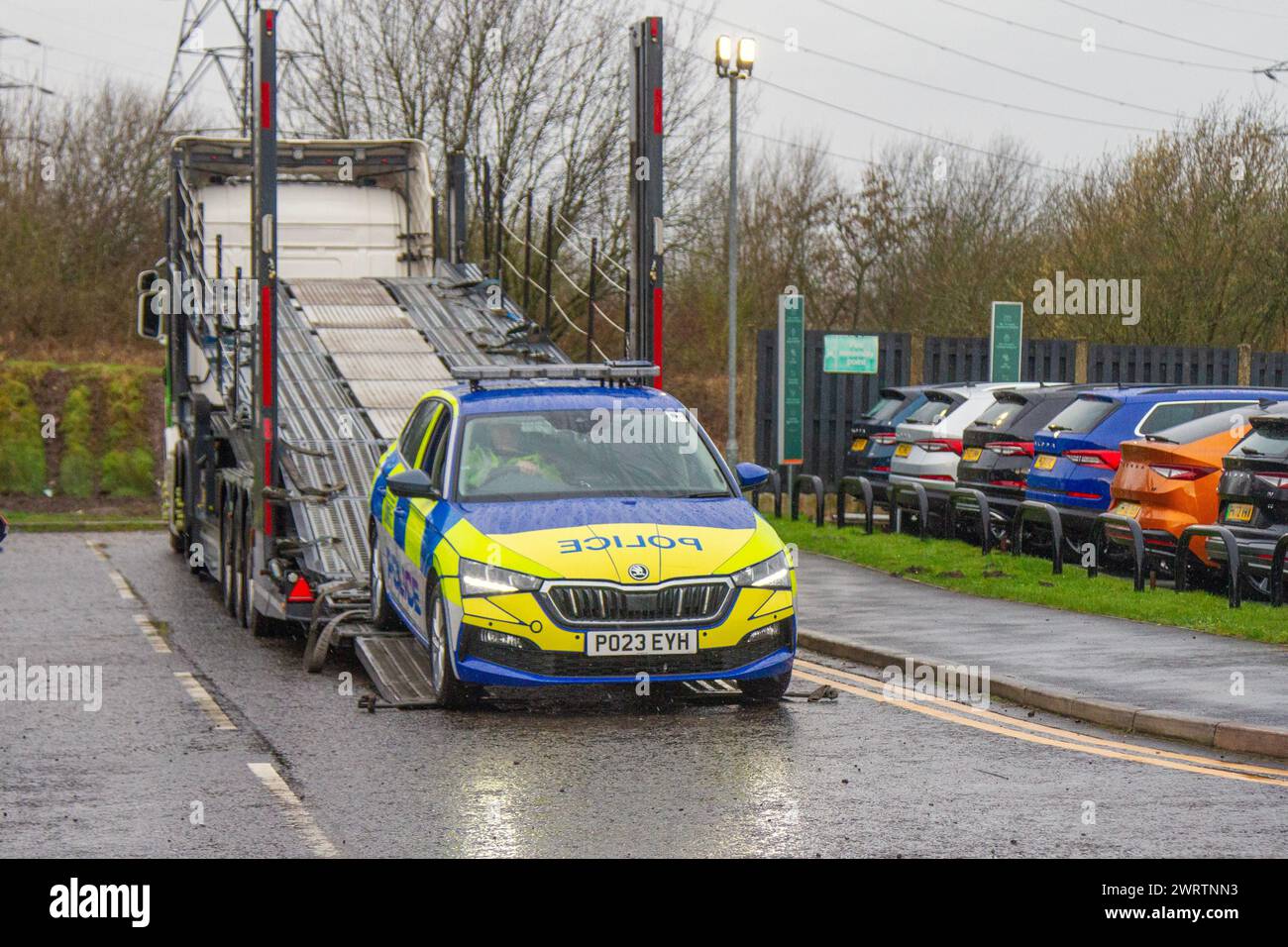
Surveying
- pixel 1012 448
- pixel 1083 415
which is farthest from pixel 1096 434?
pixel 1012 448

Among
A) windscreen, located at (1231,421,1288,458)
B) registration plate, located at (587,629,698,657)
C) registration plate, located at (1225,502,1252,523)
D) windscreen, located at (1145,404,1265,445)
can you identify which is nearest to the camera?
registration plate, located at (587,629,698,657)

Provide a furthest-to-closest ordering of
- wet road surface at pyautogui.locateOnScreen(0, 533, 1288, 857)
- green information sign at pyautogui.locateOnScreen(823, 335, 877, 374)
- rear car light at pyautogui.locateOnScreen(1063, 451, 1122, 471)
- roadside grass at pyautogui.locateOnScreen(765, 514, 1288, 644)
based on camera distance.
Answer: green information sign at pyautogui.locateOnScreen(823, 335, 877, 374) → rear car light at pyautogui.locateOnScreen(1063, 451, 1122, 471) → roadside grass at pyautogui.locateOnScreen(765, 514, 1288, 644) → wet road surface at pyautogui.locateOnScreen(0, 533, 1288, 857)

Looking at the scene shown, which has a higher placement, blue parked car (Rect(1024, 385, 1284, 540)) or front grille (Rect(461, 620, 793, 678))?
blue parked car (Rect(1024, 385, 1284, 540))

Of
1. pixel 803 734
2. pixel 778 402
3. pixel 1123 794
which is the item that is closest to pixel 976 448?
pixel 778 402

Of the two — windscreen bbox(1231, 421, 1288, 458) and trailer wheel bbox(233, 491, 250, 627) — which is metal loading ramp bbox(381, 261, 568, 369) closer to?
trailer wheel bbox(233, 491, 250, 627)

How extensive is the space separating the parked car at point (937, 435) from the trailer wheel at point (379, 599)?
9910mm

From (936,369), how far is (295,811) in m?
21.3

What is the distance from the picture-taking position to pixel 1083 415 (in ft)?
57.6

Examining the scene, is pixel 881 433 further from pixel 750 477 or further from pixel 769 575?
pixel 769 575

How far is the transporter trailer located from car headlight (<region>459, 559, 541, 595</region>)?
0.99 meters

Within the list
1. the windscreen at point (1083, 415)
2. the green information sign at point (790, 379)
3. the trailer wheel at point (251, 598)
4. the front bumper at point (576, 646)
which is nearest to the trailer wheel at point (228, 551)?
the trailer wheel at point (251, 598)

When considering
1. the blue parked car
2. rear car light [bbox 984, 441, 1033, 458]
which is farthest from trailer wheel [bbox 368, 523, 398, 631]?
rear car light [bbox 984, 441, 1033, 458]

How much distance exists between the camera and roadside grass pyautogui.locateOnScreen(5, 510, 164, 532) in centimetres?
2619

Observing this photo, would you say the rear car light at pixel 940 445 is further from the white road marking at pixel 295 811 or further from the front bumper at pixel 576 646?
the white road marking at pixel 295 811
